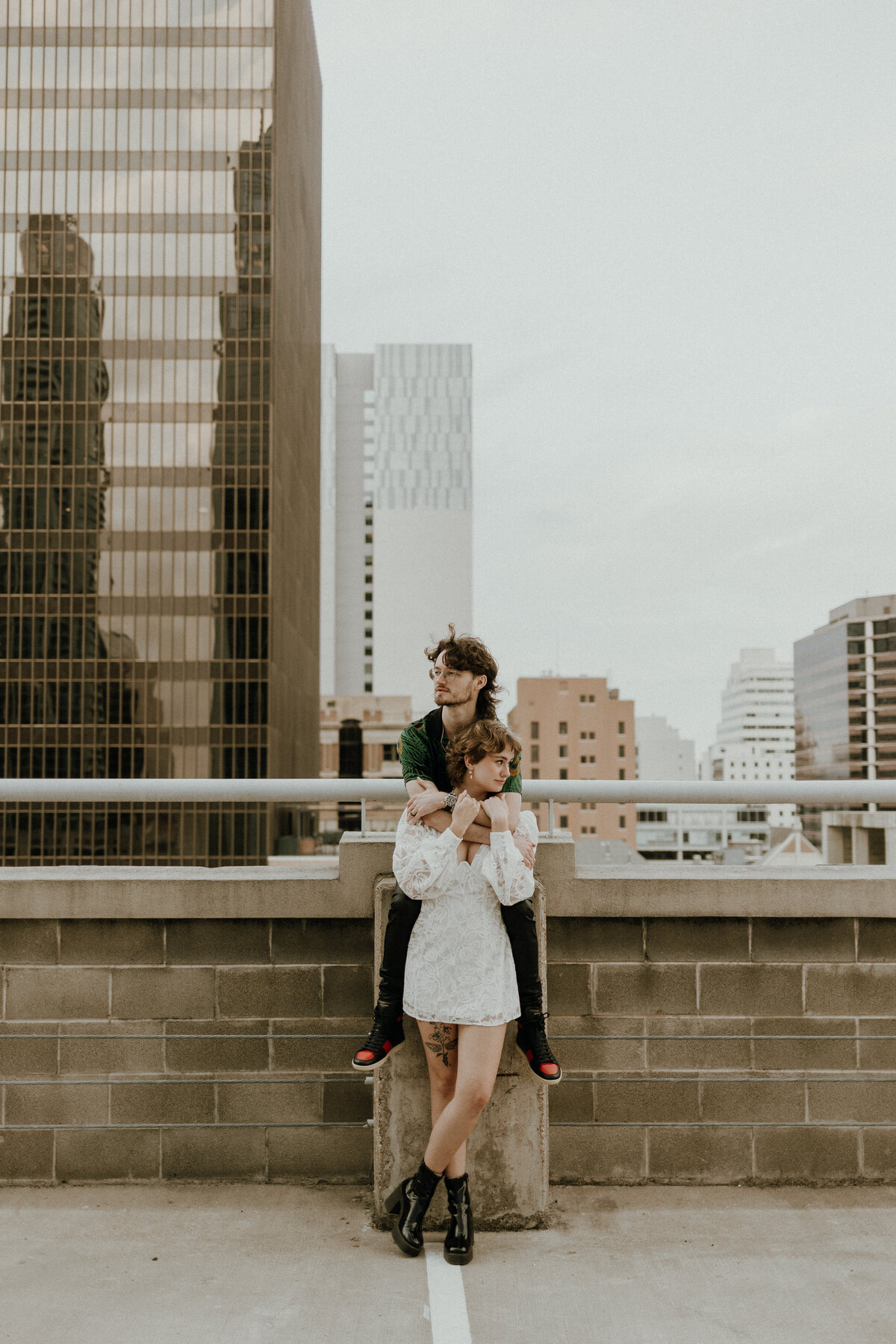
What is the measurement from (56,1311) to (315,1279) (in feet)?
2.95

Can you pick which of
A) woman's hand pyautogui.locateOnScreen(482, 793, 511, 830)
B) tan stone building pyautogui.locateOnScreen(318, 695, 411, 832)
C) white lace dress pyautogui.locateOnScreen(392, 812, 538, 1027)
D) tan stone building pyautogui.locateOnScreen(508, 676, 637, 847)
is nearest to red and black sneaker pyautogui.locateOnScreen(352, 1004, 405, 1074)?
white lace dress pyautogui.locateOnScreen(392, 812, 538, 1027)

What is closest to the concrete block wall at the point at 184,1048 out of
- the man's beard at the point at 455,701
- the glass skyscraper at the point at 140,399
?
the man's beard at the point at 455,701

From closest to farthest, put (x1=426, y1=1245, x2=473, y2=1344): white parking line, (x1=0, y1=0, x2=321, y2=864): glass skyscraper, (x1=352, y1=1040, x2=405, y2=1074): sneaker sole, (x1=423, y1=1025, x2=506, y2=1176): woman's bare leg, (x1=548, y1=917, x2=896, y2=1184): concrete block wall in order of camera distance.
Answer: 1. (x1=426, y1=1245, x2=473, y2=1344): white parking line
2. (x1=423, y1=1025, x2=506, y2=1176): woman's bare leg
3. (x1=352, y1=1040, x2=405, y2=1074): sneaker sole
4. (x1=548, y1=917, x2=896, y2=1184): concrete block wall
5. (x1=0, y1=0, x2=321, y2=864): glass skyscraper

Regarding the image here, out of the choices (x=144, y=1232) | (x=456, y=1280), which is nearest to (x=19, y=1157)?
(x=144, y=1232)

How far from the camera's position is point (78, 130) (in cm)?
6869

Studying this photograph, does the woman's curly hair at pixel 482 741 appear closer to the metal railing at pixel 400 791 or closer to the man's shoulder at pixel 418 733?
the man's shoulder at pixel 418 733

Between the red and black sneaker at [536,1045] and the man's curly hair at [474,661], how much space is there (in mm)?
1218

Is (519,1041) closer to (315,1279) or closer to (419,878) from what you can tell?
(419,878)

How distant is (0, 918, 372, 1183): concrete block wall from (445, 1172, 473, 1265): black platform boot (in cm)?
79

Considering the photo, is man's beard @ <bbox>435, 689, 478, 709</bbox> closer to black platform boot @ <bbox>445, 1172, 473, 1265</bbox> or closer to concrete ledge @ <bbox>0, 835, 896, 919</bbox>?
concrete ledge @ <bbox>0, 835, 896, 919</bbox>

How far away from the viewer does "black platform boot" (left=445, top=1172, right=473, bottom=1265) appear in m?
3.73

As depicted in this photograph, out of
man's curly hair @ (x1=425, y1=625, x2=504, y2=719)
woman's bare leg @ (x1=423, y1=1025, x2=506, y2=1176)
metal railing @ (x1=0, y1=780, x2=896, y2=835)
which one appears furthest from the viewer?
metal railing @ (x1=0, y1=780, x2=896, y2=835)

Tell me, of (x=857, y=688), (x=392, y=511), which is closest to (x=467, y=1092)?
(x=857, y=688)

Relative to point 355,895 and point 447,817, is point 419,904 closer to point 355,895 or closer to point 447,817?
point 447,817
